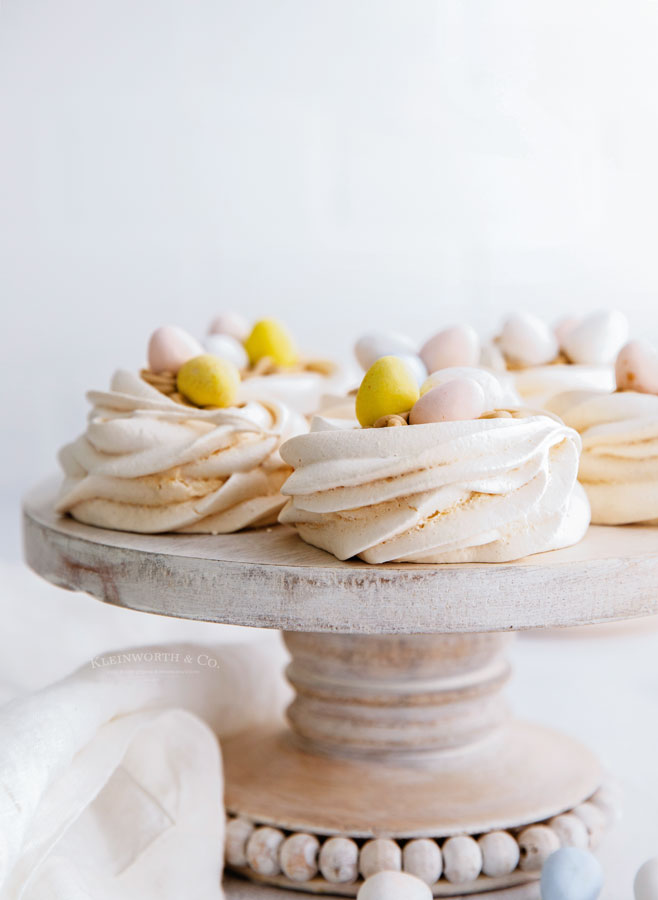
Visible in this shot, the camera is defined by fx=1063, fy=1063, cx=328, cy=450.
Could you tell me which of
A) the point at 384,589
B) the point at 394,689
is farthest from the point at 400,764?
the point at 384,589

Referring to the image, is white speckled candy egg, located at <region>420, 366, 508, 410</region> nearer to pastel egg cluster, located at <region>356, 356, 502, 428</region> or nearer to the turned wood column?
pastel egg cluster, located at <region>356, 356, 502, 428</region>

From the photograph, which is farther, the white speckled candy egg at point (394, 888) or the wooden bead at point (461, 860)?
the wooden bead at point (461, 860)

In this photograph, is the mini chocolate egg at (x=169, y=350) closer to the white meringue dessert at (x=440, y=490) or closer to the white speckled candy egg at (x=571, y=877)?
the white meringue dessert at (x=440, y=490)

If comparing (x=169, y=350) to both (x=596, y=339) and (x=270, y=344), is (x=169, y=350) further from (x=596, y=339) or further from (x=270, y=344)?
(x=596, y=339)

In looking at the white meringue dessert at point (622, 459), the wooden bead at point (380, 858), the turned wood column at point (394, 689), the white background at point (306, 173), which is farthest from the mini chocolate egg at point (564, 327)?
the white background at point (306, 173)

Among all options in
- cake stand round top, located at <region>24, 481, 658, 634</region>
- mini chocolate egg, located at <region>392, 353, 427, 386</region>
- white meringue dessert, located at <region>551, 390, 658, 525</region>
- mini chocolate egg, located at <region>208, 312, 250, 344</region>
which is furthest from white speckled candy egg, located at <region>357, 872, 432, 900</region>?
mini chocolate egg, located at <region>208, 312, 250, 344</region>

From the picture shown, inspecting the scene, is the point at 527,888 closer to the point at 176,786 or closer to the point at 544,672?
the point at 176,786

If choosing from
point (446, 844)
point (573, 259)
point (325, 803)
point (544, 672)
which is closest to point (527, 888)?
point (446, 844)
